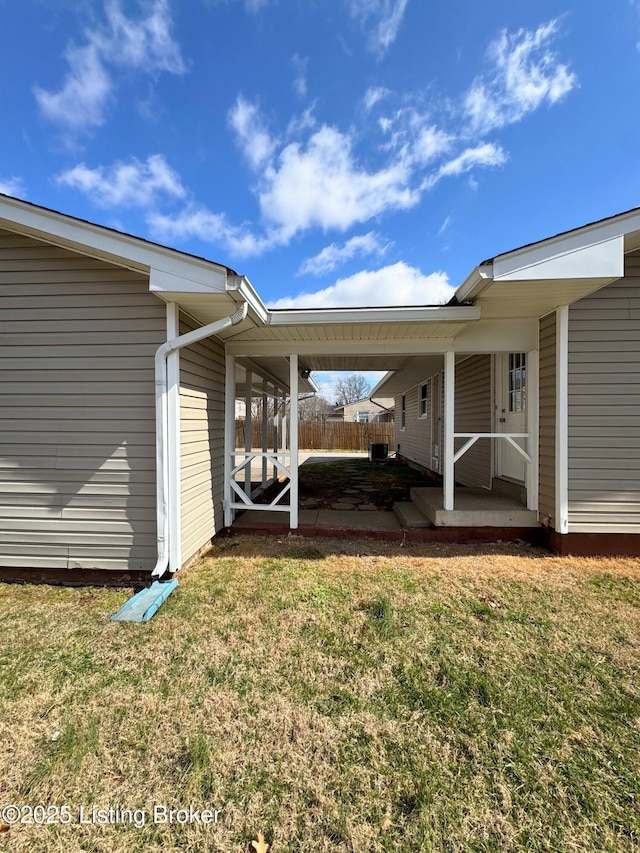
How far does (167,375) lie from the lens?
341cm

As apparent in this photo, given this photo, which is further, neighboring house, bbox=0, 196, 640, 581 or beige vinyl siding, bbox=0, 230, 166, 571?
beige vinyl siding, bbox=0, 230, 166, 571

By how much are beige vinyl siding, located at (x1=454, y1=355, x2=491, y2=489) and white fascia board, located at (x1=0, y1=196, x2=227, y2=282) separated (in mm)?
4933

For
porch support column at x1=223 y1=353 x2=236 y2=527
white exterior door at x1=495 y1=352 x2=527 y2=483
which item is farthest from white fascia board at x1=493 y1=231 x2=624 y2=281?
porch support column at x1=223 y1=353 x2=236 y2=527

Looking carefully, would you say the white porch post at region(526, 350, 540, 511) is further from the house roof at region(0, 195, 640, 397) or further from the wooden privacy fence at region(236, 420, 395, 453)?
the wooden privacy fence at region(236, 420, 395, 453)

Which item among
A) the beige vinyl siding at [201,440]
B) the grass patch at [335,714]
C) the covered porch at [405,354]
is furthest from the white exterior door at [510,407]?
the beige vinyl siding at [201,440]

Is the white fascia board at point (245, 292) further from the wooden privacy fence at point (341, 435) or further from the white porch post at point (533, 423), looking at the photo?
the wooden privacy fence at point (341, 435)

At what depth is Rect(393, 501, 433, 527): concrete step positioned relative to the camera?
474 centimetres

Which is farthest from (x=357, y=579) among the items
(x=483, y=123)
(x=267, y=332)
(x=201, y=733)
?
(x=483, y=123)

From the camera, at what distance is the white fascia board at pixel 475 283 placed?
11.0 ft

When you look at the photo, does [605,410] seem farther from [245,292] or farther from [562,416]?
[245,292]

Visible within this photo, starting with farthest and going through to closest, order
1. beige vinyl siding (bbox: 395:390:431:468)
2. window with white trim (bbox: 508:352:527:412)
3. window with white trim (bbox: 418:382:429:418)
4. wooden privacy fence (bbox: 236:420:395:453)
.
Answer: wooden privacy fence (bbox: 236:420:395:453), window with white trim (bbox: 418:382:429:418), beige vinyl siding (bbox: 395:390:431:468), window with white trim (bbox: 508:352:527:412)

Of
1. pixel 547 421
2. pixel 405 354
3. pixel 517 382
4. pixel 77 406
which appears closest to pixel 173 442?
pixel 77 406

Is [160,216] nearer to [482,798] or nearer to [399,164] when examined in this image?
[399,164]

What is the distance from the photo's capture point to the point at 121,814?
1.50 meters
